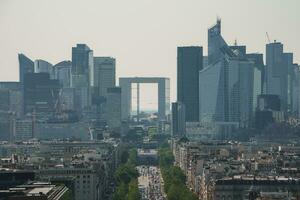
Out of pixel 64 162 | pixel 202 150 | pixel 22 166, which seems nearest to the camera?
pixel 22 166

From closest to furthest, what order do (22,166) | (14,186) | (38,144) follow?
Result: 1. (14,186)
2. (22,166)
3. (38,144)

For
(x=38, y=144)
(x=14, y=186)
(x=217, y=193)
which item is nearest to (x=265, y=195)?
(x=217, y=193)

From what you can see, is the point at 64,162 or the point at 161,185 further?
the point at 161,185

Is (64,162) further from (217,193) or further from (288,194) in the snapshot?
(288,194)

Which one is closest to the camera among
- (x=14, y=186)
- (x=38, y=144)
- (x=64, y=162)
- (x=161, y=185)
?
(x=14, y=186)

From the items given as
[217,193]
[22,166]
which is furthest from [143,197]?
[217,193]

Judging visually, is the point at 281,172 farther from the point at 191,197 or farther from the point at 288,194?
the point at 288,194
